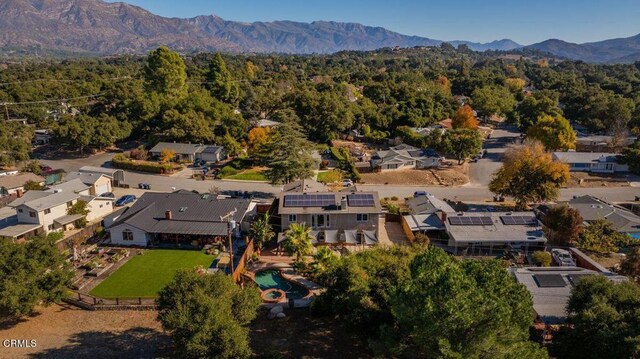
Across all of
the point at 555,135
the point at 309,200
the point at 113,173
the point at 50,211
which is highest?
the point at 555,135

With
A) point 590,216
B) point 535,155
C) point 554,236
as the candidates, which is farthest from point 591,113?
point 554,236

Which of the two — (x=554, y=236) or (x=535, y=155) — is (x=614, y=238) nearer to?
(x=554, y=236)

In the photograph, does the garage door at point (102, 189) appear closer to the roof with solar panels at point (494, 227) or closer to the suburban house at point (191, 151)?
the suburban house at point (191, 151)

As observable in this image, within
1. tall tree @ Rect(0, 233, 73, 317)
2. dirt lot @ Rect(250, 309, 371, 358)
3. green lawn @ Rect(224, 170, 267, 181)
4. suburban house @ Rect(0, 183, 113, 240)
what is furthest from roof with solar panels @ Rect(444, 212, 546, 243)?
suburban house @ Rect(0, 183, 113, 240)

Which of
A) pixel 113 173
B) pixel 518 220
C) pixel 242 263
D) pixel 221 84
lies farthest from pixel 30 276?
pixel 221 84

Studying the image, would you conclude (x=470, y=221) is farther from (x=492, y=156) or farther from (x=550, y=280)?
(x=492, y=156)

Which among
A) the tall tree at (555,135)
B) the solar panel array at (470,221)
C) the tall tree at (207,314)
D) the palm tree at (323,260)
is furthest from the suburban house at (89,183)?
the tall tree at (555,135)

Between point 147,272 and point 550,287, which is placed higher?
point 550,287
